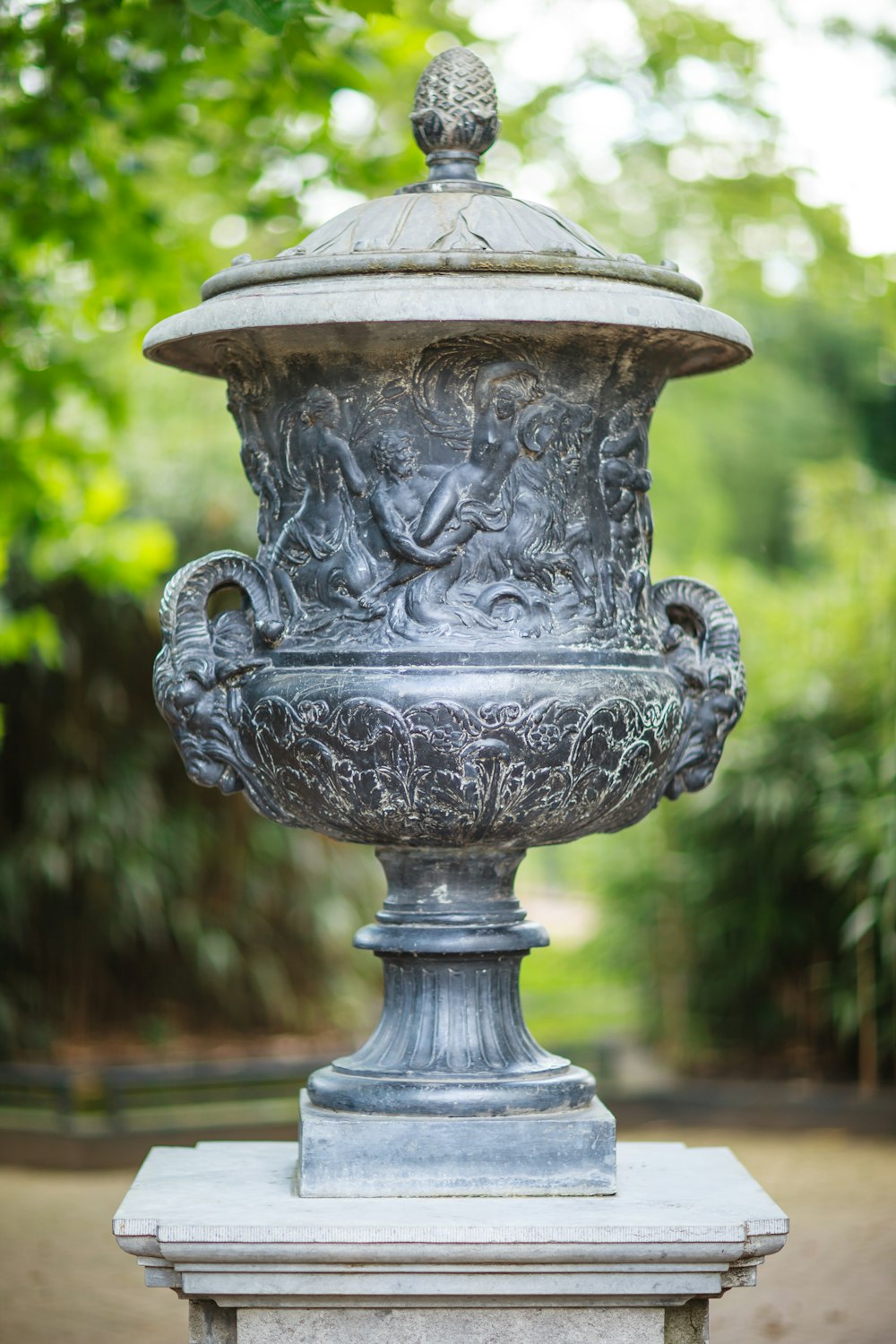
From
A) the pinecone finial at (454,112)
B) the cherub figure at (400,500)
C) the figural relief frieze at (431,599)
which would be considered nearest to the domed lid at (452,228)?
the pinecone finial at (454,112)

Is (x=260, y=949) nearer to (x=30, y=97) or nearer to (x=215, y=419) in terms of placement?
(x=215, y=419)

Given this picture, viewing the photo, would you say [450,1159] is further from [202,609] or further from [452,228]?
[452,228]

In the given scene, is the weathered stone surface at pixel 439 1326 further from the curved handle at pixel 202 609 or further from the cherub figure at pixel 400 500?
the cherub figure at pixel 400 500

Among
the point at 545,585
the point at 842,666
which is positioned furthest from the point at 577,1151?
the point at 842,666

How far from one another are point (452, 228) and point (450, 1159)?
4.71 feet

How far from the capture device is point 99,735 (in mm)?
7449

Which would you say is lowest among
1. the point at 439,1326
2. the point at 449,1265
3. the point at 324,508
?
the point at 439,1326

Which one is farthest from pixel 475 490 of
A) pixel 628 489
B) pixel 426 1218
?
pixel 426 1218

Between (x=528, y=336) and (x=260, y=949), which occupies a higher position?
(x=528, y=336)

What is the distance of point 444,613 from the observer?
104 inches

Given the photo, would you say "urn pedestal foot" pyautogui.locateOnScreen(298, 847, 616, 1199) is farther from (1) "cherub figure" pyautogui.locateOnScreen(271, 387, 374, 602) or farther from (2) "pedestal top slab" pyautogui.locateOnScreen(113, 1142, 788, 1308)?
(1) "cherub figure" pyautogui.locateOnScreen(271, 387, 374, 602)

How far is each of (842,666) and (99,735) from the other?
315cm

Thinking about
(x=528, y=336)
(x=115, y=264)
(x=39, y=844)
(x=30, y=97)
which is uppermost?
(x=30, y=97)

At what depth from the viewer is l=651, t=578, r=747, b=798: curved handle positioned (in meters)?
2.88
